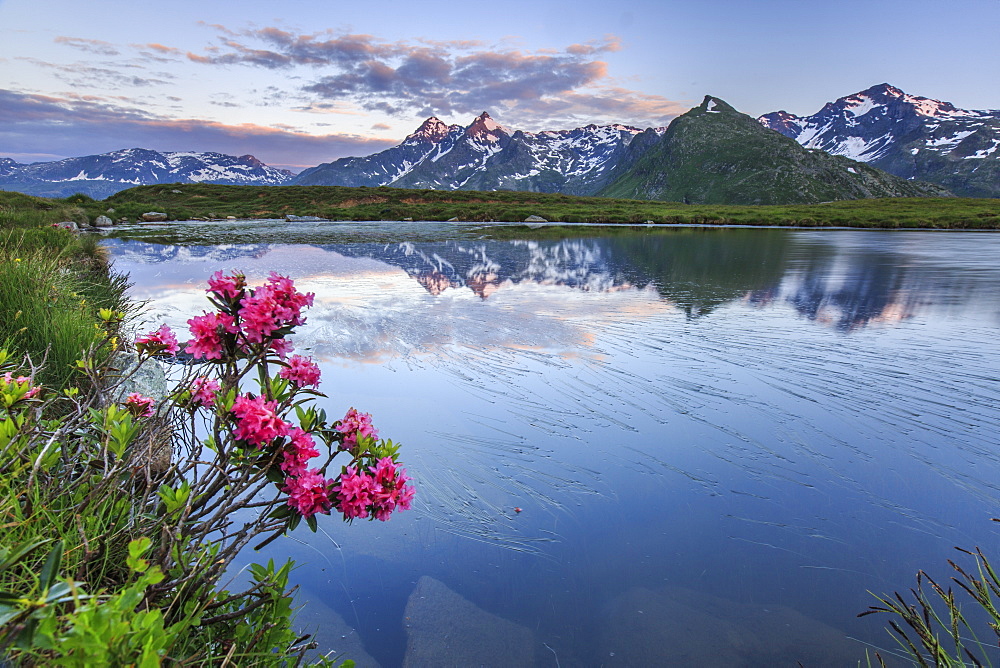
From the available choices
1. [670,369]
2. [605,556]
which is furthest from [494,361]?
[605,556]

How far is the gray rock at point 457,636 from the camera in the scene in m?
3.16

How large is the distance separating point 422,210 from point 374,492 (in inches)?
2762

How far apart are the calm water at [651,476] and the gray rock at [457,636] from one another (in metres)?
0.02

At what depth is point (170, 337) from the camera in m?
3.37

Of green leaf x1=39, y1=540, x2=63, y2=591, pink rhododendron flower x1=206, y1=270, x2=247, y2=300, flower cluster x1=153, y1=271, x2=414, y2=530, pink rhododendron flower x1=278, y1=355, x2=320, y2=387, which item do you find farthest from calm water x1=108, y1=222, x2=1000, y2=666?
green leaf x1=39, y1=540, x2=63, y2=591

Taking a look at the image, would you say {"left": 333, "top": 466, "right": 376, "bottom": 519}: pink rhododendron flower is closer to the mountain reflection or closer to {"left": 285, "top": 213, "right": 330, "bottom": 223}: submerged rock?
the mountain reflection

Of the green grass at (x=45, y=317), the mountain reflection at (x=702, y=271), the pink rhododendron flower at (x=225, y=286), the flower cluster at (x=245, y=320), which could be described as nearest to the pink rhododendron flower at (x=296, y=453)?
the flower cluster at (x=245, y=320)

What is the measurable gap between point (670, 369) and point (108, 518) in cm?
740

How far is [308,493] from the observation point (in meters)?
2.53

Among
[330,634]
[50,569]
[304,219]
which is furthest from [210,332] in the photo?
[304,219]

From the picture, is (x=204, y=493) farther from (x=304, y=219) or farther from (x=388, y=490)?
(x=304, y=219)

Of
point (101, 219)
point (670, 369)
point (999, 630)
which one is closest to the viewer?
point (999, 630)

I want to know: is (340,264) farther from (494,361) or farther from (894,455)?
(894,455)

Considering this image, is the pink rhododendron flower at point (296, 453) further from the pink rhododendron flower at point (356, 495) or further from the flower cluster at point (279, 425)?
the pink rhododendron flower at point (356, 495)
